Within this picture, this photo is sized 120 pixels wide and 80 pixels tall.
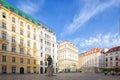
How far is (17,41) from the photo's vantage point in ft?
155

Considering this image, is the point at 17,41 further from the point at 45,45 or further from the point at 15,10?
the point at 45,45

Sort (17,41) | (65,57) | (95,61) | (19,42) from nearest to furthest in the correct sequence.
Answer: (17,41)
(19,42)
(65,57)
(95,61)

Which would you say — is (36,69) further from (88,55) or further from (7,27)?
(88,55)

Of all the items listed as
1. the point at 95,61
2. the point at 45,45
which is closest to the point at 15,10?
A: the point at 45,45

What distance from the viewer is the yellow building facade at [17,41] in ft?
137

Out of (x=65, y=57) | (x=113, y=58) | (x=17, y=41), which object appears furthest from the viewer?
(x=65, y=57)

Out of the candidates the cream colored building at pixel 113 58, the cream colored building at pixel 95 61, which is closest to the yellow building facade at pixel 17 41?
the cream colored building at pixel 113 58

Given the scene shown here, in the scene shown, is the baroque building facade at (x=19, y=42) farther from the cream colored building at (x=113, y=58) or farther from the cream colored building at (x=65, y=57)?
the cream colored building at (x=113, y=58)

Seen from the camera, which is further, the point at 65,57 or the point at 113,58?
the point at 65,57

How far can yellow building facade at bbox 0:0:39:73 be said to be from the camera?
4191 cm

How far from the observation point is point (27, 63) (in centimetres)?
5022

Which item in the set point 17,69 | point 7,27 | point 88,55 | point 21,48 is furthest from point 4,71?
point 88,55

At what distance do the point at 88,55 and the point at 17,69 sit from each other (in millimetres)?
78658

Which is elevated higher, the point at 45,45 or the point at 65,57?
the point at 45,45
